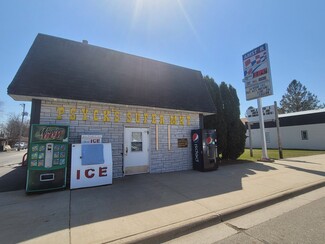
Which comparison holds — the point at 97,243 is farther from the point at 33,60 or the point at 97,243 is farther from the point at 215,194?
the point at 33,60

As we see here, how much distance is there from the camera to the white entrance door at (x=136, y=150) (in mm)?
8125

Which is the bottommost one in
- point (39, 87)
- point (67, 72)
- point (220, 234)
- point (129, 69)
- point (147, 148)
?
point (220, 234)

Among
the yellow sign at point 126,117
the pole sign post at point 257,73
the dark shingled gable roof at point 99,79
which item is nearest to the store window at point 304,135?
the pole sign post at point 257,73

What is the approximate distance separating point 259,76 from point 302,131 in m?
15.6

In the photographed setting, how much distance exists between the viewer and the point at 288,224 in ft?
11.9

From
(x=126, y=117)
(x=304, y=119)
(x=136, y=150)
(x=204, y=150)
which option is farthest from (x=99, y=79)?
(x=304, y=119)

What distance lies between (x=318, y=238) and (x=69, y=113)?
782 centimetres

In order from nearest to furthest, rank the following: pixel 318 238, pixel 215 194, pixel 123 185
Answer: pixel 318 238 < pixel 215 194 < pixel 123 185

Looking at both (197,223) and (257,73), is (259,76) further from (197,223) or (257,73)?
(197,223)

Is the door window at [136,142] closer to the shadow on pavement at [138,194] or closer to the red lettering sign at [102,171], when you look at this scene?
the shadow on pavement at [138,194]

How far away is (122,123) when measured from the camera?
808 cm

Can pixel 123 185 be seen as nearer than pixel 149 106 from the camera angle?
Yes

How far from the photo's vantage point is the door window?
8.30 meters

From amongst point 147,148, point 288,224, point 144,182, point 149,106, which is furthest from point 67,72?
point 288,224
